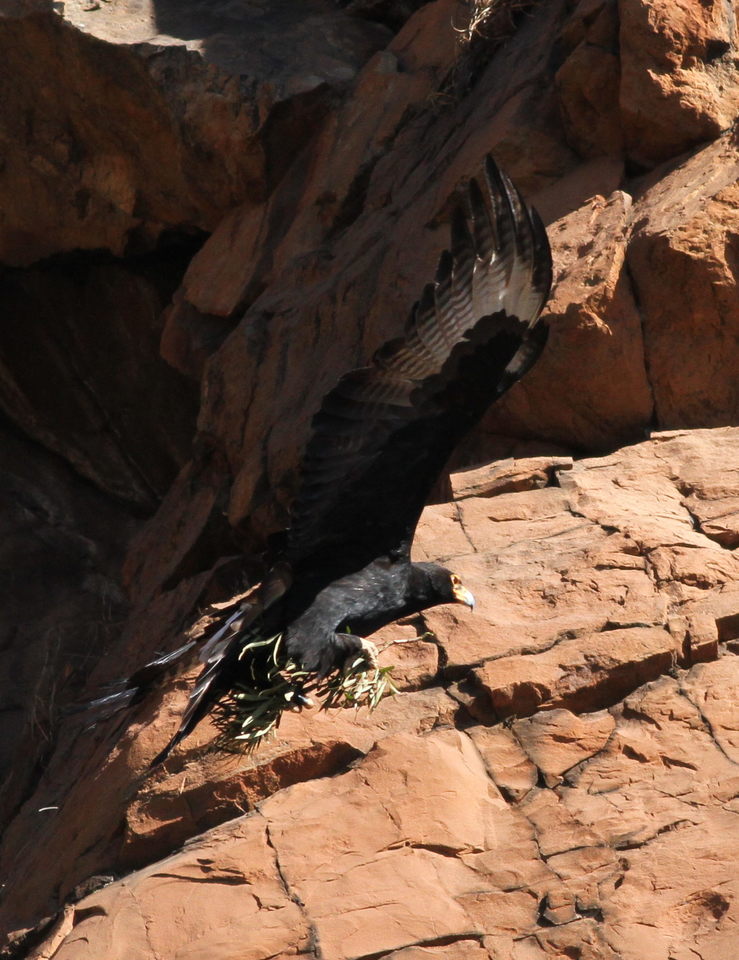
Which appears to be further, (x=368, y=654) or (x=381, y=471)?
(x=381, y=471)

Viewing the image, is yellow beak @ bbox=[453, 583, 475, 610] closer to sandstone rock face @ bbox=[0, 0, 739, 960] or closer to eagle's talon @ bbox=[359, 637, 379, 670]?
sandstone rock face @ bbox=[0, 0, 739, 960]

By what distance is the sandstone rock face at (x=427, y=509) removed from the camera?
4043 mm

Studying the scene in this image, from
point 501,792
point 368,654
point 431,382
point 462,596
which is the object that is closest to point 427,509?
point 462,596

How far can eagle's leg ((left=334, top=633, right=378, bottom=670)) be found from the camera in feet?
14.6

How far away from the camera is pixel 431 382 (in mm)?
4520

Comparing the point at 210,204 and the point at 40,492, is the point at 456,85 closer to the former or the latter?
the point at 210,204

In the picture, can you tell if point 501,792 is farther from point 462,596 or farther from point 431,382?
point 431,382

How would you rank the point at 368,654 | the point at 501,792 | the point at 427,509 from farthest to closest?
the point at 427,509 → the point at 368,654 → the point at 501,792

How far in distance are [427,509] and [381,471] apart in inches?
38.6

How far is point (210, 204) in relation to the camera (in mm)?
7770

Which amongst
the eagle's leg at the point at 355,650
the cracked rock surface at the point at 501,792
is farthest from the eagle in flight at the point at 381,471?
the cracked rock surface at the point at 501,792

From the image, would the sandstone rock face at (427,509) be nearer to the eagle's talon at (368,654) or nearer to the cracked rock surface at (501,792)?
the cracked rock surface at (501,792)

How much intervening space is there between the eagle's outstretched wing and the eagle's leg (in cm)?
33

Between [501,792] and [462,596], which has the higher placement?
[462,596]
